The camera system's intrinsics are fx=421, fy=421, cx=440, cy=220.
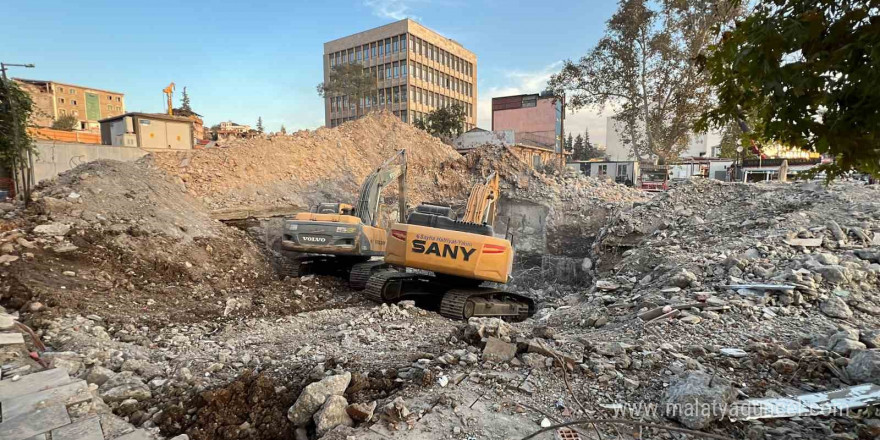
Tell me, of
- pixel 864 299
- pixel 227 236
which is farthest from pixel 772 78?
pixel 227 236

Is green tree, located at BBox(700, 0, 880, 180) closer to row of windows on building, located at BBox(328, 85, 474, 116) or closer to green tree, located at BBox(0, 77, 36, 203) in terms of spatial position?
green tree, located at BBox(0, 77, 36, 203)

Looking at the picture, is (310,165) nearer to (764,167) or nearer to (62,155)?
(62,155)

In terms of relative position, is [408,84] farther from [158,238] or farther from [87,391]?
[87,391]

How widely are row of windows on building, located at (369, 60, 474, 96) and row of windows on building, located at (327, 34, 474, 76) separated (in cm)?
142

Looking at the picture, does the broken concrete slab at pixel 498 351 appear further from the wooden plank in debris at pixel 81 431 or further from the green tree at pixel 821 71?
the wooden plank in debris at pixel 81 431

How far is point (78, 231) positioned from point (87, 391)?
6.70 m

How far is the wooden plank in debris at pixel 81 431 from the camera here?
2719 millimetres

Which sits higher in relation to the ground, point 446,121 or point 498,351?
point 446,121

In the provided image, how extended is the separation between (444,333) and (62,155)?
680 inches

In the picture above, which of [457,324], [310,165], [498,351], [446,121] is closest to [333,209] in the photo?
[457,324]

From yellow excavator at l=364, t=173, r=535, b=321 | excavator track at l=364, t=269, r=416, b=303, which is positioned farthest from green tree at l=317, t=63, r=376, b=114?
excavator track at l=364, t=269, r=416, b=303

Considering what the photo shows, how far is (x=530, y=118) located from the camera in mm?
48219

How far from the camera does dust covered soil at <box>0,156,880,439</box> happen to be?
9.66 ft

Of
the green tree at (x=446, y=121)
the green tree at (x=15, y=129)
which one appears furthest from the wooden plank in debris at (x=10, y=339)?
the green tree at (x=446, y=121)
